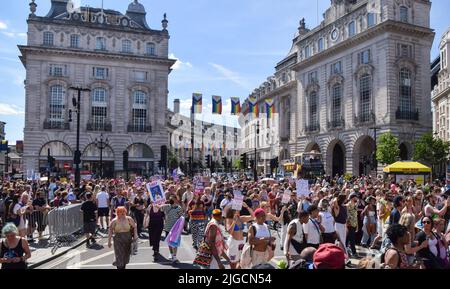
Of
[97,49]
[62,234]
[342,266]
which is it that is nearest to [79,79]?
[97,49]

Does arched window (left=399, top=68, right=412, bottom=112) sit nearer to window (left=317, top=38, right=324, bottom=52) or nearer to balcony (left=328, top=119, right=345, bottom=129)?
balcony (left=328, top=119, right=345, bottom=129)

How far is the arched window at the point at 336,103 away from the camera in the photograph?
54.6m

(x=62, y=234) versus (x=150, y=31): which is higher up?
(x=150, y=31)

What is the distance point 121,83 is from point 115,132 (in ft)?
23.3

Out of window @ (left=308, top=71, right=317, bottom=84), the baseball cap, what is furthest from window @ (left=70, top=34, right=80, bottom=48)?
the baseball cap

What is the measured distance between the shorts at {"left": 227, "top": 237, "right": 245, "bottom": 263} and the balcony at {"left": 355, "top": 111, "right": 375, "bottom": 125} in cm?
4307

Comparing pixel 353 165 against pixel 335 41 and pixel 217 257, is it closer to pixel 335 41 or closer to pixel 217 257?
pixel 335 41

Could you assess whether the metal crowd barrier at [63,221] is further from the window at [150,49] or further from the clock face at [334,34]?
the window at [150,49]

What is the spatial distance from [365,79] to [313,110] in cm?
1092

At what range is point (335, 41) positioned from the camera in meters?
54.5

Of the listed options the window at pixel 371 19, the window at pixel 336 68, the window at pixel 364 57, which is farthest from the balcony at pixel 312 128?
the window at pixel 371 19
